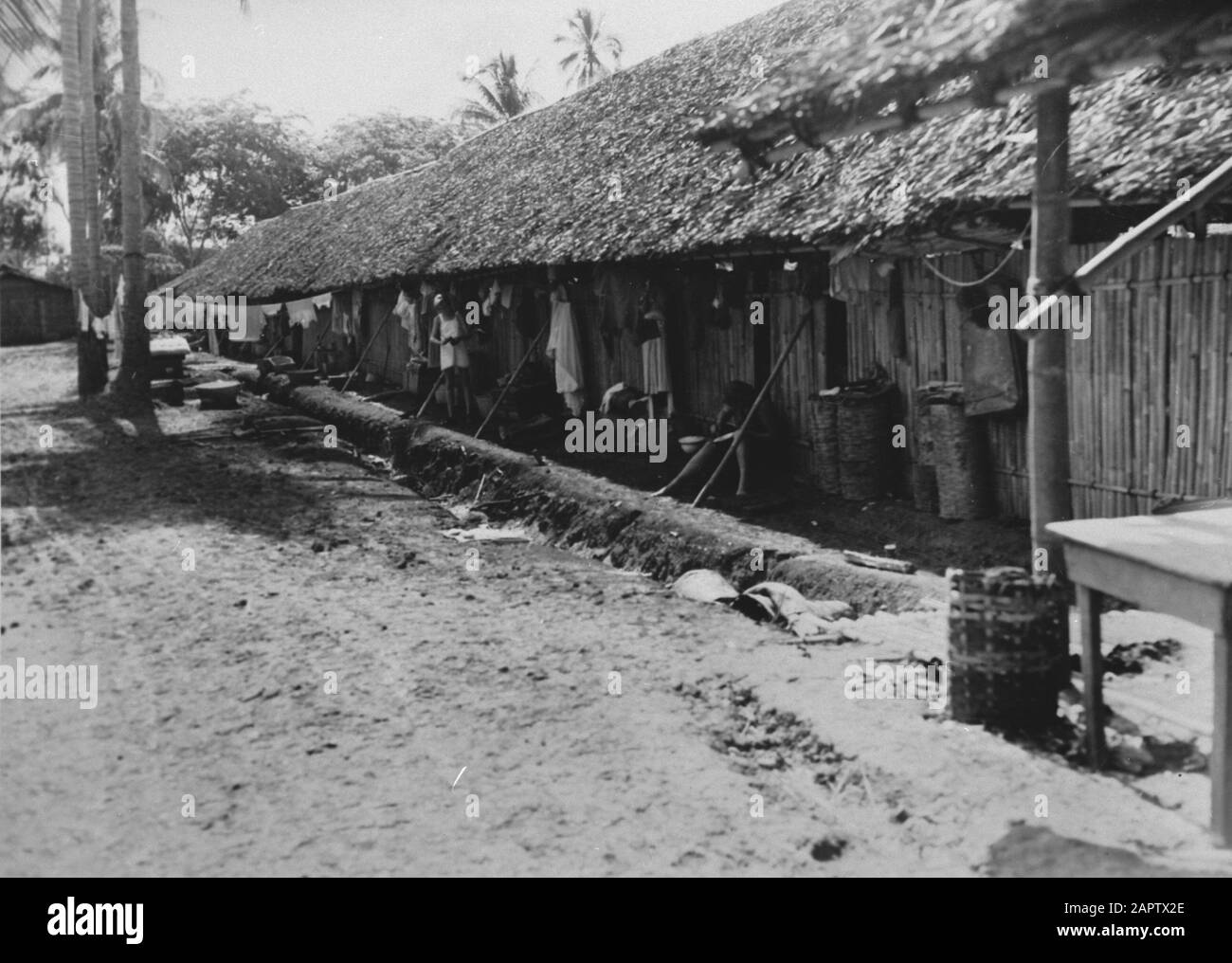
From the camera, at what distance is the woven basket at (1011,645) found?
5207 mm

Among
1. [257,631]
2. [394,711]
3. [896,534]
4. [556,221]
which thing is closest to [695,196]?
[556,221]

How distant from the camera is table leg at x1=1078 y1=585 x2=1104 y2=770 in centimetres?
494

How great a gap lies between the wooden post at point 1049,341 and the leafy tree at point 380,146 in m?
46.6

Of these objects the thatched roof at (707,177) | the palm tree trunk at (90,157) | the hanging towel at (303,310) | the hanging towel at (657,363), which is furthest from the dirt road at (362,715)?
the hanging towel at (303,310)

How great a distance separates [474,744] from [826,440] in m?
5.85

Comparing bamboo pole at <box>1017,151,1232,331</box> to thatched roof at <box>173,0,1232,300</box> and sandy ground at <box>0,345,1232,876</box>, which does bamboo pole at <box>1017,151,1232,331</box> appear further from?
sandy ground at <box>0,345,1232,876</box>

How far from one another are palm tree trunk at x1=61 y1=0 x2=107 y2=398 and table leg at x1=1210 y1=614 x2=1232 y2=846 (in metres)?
22.2

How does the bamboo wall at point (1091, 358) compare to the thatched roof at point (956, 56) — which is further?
the bamboo wall at point (1091, 358)

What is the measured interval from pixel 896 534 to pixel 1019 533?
997mm

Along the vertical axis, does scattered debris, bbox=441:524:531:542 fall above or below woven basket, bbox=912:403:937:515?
below

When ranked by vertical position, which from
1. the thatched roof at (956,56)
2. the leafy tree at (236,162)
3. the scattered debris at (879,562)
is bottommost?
the scattered debris at (879,562)

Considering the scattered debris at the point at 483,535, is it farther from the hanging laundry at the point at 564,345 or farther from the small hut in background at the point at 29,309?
the small hut in background at the point at 29,309

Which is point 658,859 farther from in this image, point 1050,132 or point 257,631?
point 257,631

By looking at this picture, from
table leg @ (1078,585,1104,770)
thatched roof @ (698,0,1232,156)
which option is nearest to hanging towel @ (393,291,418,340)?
thatched roof @ (698,0,1232,156)
